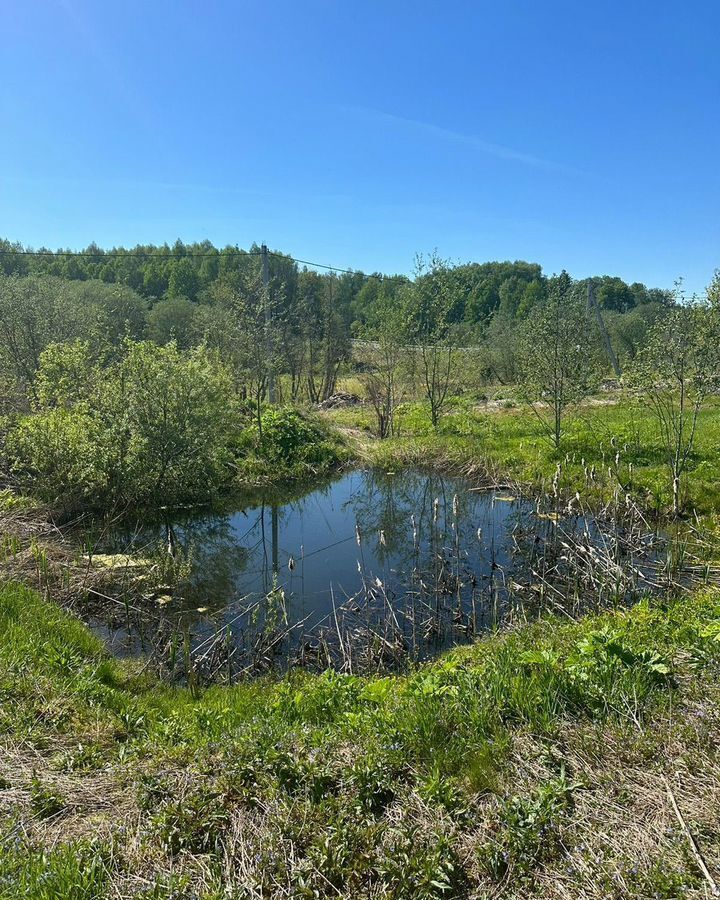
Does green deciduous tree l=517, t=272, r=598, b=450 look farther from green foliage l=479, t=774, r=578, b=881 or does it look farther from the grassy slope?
green foliage l=479, t=774, r=578, b=881

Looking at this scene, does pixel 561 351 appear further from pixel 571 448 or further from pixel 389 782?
pixel 389 782

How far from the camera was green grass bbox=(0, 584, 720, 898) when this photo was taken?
2.59m

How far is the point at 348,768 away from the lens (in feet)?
10.5

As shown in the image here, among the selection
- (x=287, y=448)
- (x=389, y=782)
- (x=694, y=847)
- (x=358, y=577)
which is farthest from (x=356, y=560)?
(x=694, y=847)

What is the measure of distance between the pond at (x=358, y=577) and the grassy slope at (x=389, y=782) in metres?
1.89

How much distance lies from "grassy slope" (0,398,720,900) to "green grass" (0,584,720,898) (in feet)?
0.04

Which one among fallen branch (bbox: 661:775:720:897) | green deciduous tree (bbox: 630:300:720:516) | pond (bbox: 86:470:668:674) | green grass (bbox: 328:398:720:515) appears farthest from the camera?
green grass (bbox: 328:398:720:515)

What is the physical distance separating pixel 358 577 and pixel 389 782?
5595mm

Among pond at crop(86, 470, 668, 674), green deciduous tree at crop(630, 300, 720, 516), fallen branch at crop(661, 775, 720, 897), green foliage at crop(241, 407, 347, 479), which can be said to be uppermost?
green deciduous tree at crop(630, 300, 720, 516)

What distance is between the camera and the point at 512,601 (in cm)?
746

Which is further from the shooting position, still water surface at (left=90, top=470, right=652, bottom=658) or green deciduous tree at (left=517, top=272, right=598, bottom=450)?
green deciduous tree at (left=517, top=272, right=598, bottom=450)

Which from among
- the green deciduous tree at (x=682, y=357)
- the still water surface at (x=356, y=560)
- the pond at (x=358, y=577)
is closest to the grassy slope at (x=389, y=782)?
the pond at (x=358, y=577)

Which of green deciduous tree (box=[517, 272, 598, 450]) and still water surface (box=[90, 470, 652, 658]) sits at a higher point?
green deciduous tree (box=[517, 272, 598, 450])

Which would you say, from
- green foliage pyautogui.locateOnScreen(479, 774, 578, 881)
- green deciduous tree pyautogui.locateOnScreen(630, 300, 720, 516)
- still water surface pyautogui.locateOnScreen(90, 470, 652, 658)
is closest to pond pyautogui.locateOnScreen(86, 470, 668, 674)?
still water surface pyautogui.locateOnScreen(90, 470, 652, 658)
